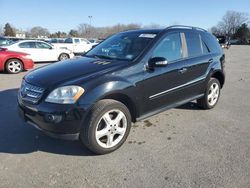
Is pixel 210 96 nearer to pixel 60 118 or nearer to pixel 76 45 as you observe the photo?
pixel 60 118

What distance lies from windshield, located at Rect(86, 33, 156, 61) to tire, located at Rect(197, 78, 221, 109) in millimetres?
1895

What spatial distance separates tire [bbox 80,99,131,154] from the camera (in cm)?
337

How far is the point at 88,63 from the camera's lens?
4.09 meters

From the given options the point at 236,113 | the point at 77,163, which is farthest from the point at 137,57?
the point at 236,113

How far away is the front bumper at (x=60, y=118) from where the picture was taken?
325 centimetres

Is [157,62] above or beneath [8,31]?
beneath

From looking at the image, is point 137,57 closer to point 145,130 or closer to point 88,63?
point 88,63

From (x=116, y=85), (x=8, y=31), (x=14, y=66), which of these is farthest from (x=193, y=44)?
(x=8, y=31)

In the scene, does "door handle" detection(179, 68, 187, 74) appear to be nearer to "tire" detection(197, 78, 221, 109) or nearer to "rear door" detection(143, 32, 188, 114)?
"rear door" detection(143, 32, 188, 114)

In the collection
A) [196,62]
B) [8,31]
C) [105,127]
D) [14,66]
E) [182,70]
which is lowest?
[105,127]

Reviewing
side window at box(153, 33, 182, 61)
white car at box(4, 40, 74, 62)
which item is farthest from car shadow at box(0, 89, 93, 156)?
white car at box(4, 40, 74, 62)

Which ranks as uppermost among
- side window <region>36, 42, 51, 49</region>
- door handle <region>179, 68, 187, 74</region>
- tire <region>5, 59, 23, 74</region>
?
side window <region>36, 42, 51, 49</region>

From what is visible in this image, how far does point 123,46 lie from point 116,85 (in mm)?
1226

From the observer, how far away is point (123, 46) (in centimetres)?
455
